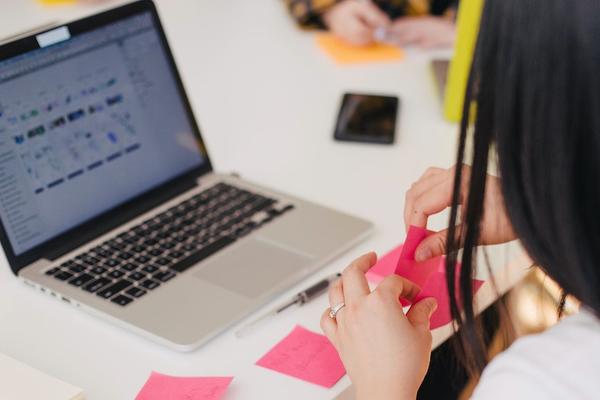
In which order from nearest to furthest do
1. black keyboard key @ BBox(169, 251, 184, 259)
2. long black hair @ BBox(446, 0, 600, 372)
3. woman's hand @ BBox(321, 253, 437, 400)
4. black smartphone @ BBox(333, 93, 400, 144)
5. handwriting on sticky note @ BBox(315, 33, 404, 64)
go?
1. long black hair @ BBox(446, 0, 600, 372)
2. woman's hand @ BBox(321, 253, 437, 400)
3. black keyboard key @ BBox(169, 251, 184, 259)
4. black smartphone @ BBox(333, 93, 400, 144)
5. handwriting on sticky note @ BBox(315, 33, 404, 64)

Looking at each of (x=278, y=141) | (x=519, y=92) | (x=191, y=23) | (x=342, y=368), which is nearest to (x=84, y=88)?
(x=278, y=141)

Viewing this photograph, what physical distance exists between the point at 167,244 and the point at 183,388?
245 millimetres

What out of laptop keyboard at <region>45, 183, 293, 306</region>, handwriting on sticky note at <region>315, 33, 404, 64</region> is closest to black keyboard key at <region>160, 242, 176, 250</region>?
laptop keyboard at <region>45, 183, 293, 306</region>

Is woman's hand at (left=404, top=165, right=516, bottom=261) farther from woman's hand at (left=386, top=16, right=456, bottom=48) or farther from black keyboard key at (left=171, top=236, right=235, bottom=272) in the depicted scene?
woman's hand at (left=386, top=16, right=456, bottom=48)

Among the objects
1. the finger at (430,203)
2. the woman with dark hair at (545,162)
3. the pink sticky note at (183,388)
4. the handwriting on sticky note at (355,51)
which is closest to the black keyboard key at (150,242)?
the pink sticky note at (183,388)

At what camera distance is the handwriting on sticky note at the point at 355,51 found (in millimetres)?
1663

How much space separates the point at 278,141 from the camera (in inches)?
54.6

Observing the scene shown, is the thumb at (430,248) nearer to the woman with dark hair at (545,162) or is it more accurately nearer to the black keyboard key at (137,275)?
the woman with dark hair at (545,162)

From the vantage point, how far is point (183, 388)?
88 cm

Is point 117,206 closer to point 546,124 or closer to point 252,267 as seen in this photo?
point 252,267

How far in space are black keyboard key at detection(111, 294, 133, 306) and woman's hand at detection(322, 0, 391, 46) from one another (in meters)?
0.89

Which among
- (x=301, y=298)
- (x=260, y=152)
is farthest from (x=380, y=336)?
(x=260, y=152)

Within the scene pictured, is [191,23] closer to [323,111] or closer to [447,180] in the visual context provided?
[323,111]

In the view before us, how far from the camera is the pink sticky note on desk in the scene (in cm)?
92
